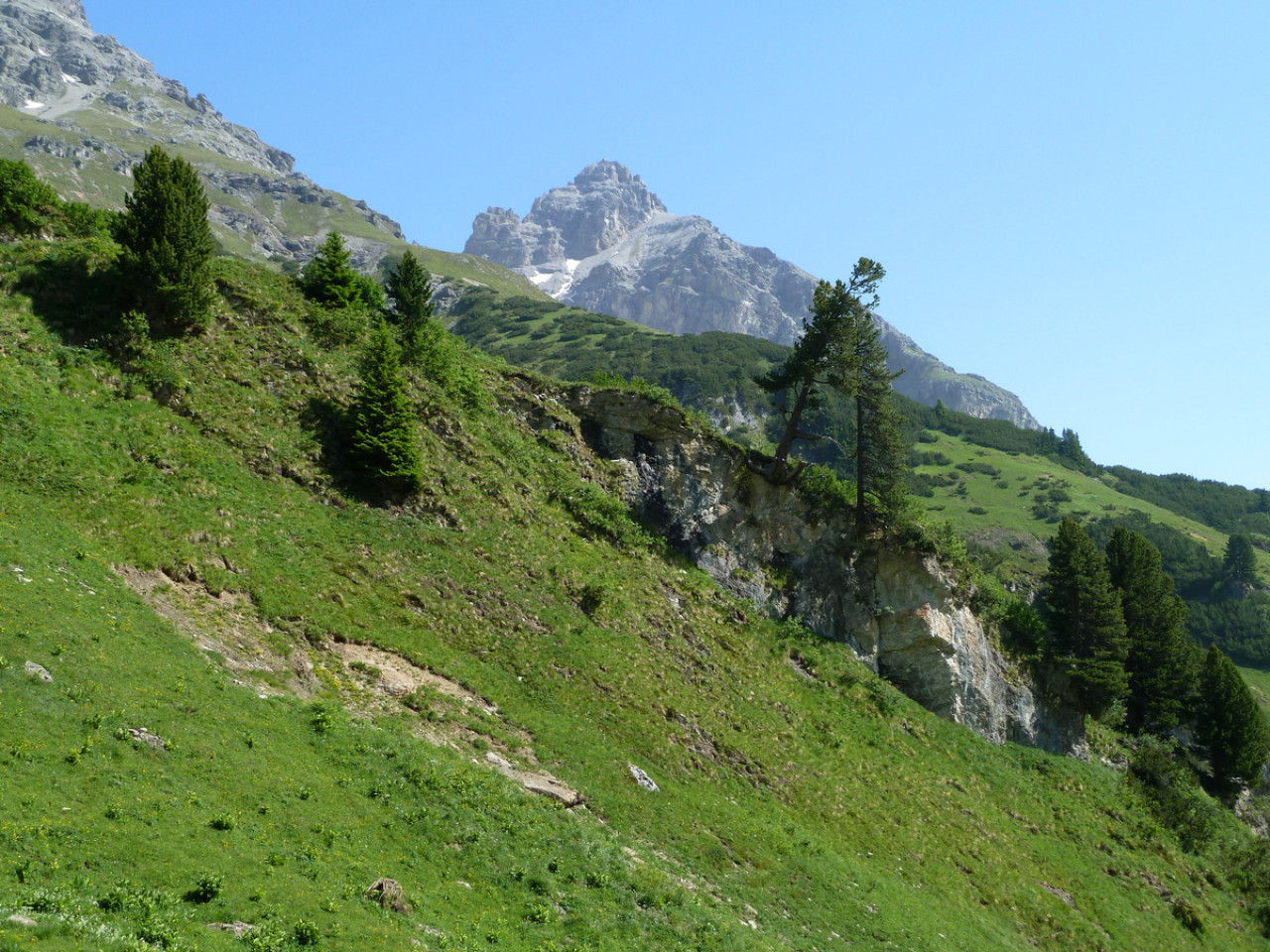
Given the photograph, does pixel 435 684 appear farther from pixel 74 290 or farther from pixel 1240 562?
pixel 1240 562

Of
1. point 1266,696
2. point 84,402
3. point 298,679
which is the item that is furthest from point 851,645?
point 1266,696

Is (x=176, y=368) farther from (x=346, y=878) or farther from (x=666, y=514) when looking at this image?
(x=666, y=514)

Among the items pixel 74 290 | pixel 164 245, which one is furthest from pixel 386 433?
pixel 74 290

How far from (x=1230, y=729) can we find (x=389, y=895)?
214 feet

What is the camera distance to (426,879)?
587 inches

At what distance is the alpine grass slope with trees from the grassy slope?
115mm

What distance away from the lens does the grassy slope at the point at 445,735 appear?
13.0 meters

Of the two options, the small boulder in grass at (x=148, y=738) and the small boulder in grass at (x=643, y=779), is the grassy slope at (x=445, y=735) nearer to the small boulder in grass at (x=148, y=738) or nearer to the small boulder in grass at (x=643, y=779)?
the small boulder in grass at (x=148, y=738)

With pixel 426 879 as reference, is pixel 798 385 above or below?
above

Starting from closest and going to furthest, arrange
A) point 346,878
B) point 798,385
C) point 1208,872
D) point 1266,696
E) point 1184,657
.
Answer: point 346,878
point 1208,872
point 798,385
point 1184,657
point 1266,696

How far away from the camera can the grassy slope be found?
13.0 m

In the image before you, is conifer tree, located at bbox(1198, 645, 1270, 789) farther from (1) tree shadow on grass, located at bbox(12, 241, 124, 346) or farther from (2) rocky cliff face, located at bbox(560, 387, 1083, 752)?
(1) tree shadow on grass, located at bbox(12, 241, 124, 346)

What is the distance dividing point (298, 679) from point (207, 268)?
18.9 metres

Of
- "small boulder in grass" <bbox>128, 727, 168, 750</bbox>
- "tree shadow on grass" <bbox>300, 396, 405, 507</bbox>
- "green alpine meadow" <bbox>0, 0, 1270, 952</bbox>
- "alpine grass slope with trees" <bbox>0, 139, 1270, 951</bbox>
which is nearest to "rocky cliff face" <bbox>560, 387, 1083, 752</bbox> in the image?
"green alpine meadow" <bbox>0, 0, 1270, 952</bbox>
